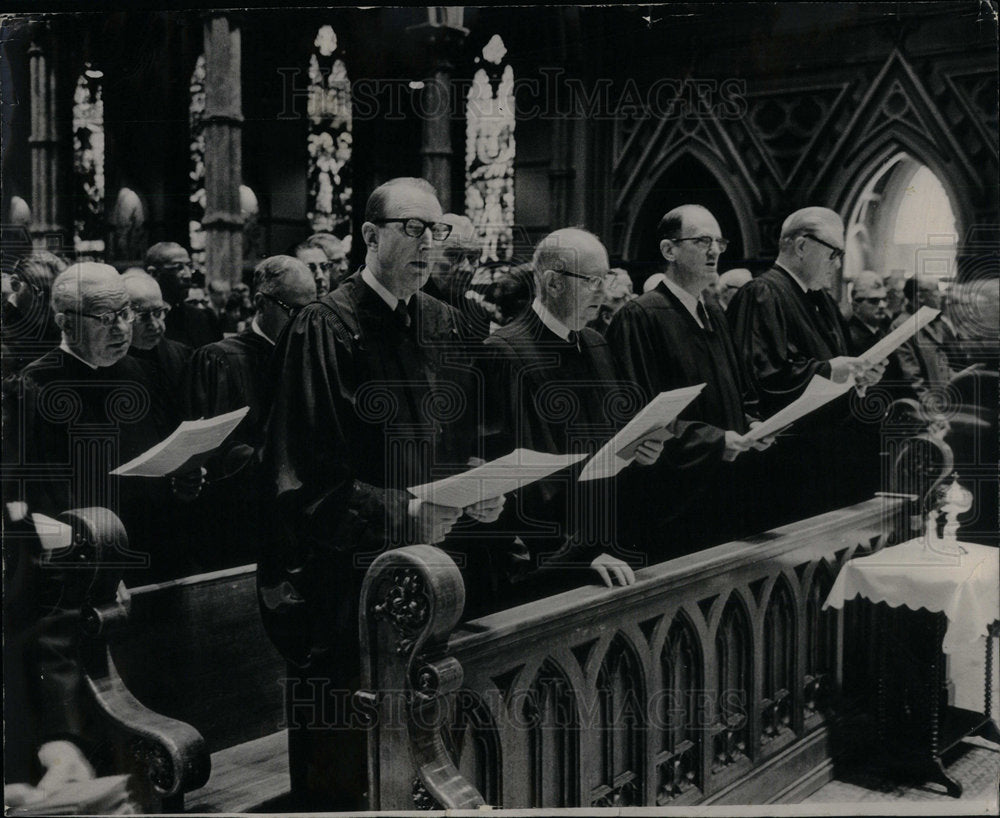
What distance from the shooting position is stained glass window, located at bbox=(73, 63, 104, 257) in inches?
122

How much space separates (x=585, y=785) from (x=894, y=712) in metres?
0.97

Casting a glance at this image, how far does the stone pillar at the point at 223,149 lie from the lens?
306 cm

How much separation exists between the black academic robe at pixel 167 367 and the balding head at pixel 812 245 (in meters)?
1.75

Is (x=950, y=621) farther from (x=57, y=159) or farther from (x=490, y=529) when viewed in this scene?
(x=57, y=159)

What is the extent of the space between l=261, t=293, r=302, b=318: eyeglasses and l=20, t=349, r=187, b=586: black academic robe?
420 mm

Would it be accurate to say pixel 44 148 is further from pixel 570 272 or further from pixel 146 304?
pixel 570 272

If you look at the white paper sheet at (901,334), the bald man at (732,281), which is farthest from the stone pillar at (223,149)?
the white paper sheet at (901,334)

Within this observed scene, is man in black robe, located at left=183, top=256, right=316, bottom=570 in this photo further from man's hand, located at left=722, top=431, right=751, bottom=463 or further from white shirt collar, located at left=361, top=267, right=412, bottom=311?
man's hand, located at left=722, top=431, right=751, bottom=463

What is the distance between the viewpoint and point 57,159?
10.3ft

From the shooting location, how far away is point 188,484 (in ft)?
10.0

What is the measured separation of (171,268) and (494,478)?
108 centimetres

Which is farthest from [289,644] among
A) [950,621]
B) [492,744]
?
[950,621]

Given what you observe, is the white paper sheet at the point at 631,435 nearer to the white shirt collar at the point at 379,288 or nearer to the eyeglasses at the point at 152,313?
the white shirt collar at the point at 379,288

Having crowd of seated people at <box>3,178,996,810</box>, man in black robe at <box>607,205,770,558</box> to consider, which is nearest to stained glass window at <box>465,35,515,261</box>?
crowd of seated people at <box>3,178,996,810</box>
